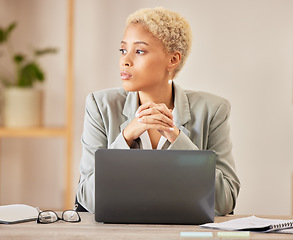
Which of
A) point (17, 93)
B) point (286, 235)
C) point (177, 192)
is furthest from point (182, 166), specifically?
point (17, 93)

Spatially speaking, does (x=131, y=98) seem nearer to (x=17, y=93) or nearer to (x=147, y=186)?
(x=147, y=186)

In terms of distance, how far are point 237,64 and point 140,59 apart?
190 centimetres

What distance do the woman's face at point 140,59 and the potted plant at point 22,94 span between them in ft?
5.61

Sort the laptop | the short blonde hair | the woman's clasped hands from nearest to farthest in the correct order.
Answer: the laptop, the woman's clasped hands, the short blonde hair

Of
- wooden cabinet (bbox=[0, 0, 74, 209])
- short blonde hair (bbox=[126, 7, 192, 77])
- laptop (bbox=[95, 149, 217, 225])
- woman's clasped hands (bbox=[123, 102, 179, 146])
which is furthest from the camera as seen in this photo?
wooden cabinet (bbox=[0, 0, 74, 209])

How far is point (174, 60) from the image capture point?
202cm

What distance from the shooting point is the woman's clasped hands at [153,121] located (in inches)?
70.9

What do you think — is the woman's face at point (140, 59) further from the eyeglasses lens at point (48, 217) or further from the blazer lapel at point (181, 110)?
the eyeglasses lens at point (48, 217)

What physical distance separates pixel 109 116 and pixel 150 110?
30 centimetres

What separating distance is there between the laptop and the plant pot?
2156 millimetres

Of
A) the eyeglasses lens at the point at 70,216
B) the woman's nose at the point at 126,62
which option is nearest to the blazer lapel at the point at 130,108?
the woman's nose at the point at 126,62

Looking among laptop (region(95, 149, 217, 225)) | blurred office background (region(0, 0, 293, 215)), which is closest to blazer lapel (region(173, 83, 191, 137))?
laptop (region(95, 149, 217, 225))

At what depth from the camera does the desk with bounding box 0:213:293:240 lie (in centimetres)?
133

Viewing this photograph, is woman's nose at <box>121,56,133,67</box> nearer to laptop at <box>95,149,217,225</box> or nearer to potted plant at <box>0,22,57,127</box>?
laptop at <box>95,149,217,225</box>
